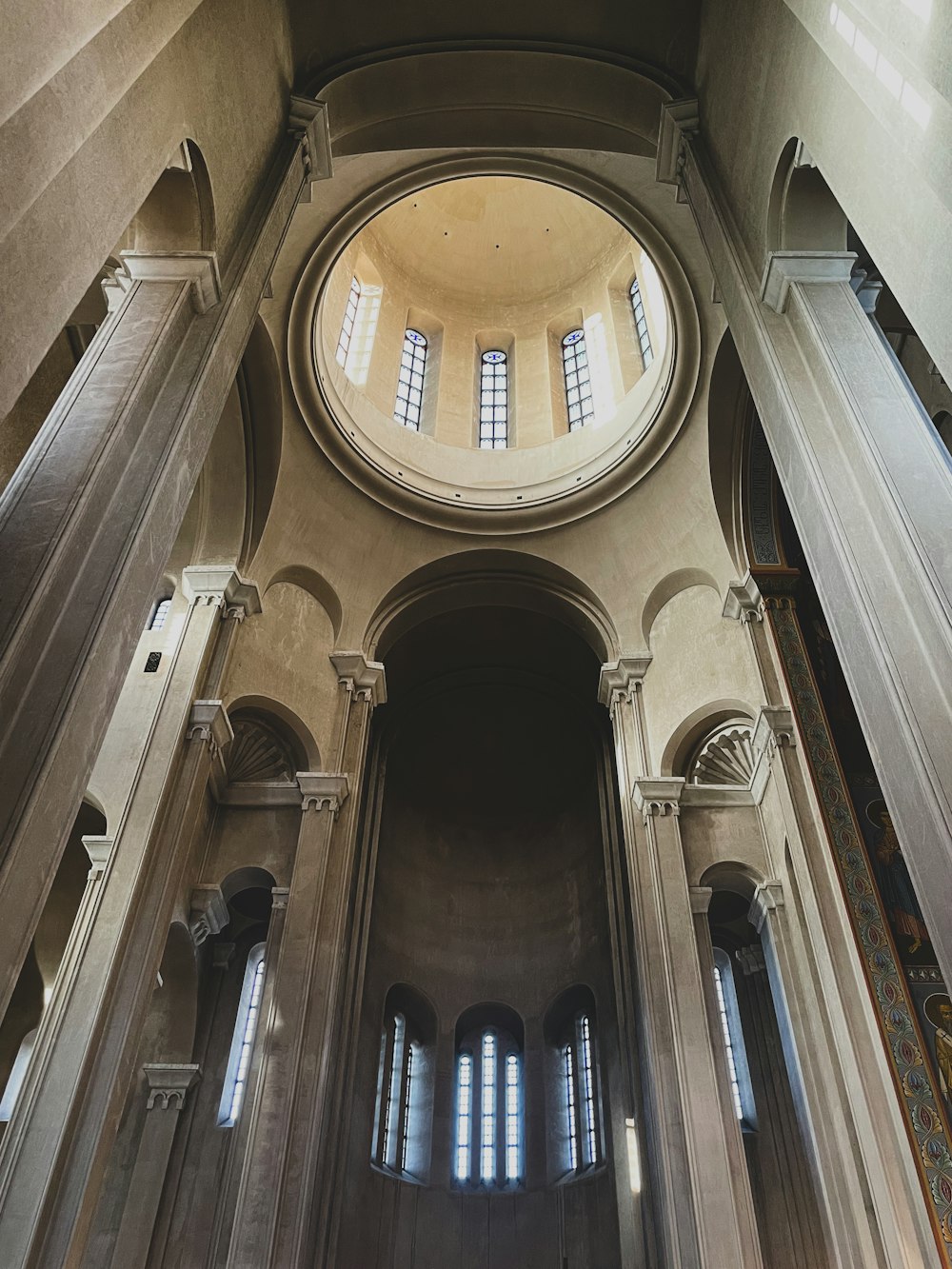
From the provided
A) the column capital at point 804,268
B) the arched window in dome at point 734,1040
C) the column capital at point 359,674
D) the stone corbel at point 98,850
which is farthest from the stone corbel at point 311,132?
the arched window in dome at point 734,1040

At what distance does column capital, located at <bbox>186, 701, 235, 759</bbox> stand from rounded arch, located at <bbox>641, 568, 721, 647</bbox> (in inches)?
228

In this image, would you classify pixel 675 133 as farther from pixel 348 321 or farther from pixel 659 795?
pixel 348 321

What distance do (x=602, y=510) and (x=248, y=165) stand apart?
741cm

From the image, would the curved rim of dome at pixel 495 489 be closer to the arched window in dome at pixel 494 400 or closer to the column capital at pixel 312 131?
the arched window in dome at pixel 494 400

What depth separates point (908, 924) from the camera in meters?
7.73

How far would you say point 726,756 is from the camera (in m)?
11.4

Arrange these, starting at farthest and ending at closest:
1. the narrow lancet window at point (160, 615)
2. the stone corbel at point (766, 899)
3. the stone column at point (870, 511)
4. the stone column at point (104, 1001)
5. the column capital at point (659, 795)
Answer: the column capital at point (659, 795) → the narrow lancet window at point (160, 615) → the stone corbel at point (766, 899) → the stone column at point (104, 1001) → the stone column at point (870, 511)

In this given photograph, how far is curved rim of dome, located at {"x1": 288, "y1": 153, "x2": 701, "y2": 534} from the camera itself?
11266 mm

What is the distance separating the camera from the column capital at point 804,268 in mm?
6000

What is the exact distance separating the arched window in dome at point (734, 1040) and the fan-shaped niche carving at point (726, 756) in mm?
2360

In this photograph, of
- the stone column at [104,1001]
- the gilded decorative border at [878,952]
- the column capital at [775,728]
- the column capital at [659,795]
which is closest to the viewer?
the stone column at [104,1001]

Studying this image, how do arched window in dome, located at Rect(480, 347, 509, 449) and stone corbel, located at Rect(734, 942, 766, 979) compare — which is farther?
arched window in dome, located at Rect(480, 347, 509, 449)

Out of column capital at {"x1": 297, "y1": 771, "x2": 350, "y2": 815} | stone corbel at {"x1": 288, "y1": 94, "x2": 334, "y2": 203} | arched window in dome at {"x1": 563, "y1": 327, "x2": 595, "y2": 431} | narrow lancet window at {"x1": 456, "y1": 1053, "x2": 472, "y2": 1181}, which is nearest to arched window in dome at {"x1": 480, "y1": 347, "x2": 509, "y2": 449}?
arched window in dome at {"x1": 563, "y1": 327, "x2": 595, "y2": 431}

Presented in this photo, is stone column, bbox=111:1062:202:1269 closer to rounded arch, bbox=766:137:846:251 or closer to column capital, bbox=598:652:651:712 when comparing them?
column capital, bbox=598:652:651:712
